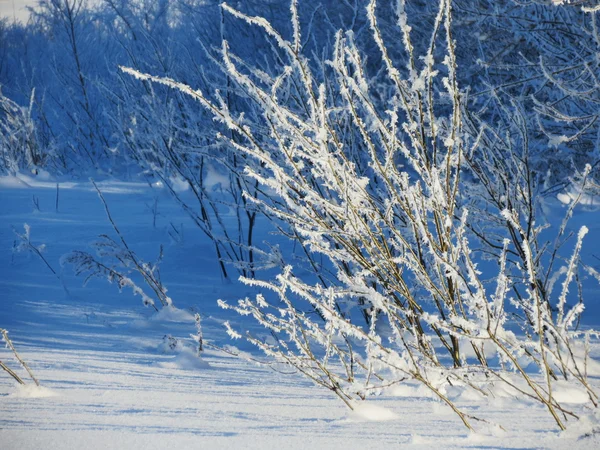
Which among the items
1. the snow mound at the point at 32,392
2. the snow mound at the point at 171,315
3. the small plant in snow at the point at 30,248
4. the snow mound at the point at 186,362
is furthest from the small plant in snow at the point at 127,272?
the snow mound at the point at 32,392

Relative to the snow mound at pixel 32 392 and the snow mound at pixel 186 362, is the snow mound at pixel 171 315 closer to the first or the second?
the snow mound at pixel 186 362

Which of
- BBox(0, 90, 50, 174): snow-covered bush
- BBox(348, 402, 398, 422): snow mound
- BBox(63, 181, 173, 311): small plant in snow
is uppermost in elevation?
BBox(0, 90, 50, 174): snow-covered bush

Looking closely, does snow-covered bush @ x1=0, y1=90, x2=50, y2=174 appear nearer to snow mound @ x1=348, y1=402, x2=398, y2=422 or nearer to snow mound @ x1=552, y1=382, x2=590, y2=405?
snow mound @ x1=348, y1=402, x2=398, y2=422

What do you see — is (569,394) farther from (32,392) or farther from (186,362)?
(32,392)

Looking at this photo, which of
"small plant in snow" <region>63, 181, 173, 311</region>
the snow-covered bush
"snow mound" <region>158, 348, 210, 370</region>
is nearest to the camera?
"snow mound" <region>158, 348, 210, 370</region>

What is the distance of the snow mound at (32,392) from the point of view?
2.19m

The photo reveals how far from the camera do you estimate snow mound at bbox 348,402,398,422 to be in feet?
6.46

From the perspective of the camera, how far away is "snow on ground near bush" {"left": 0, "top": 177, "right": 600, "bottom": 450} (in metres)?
1.77

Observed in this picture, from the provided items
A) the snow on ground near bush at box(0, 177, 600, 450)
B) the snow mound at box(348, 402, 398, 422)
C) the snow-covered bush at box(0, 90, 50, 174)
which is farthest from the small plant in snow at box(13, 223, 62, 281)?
the snow-covered bush at box(0, 90, 50, 174)

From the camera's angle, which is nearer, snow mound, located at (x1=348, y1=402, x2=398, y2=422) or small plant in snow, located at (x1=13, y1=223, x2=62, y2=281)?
snow mound, located at (x1=348, y1=402, x2=398, y2=422)

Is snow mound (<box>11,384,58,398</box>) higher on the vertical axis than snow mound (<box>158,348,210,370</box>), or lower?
higher

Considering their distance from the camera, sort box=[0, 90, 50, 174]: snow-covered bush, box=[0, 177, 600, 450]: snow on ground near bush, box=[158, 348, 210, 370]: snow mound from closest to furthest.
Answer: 1. box=[0, 177, 600, 450]: snow on ground near bush
2. box=[158, 348, 210, 370]: snow mound
3. box=[0, 90, 50, 174]: snow-covered bush

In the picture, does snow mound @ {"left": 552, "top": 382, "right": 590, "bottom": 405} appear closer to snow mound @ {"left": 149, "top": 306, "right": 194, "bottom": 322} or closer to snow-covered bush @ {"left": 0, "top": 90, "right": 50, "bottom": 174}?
snow mound @ {"left": 149, "top": 306, "right": 194, "bottom": 322}

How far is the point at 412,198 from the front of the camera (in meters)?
1.64
